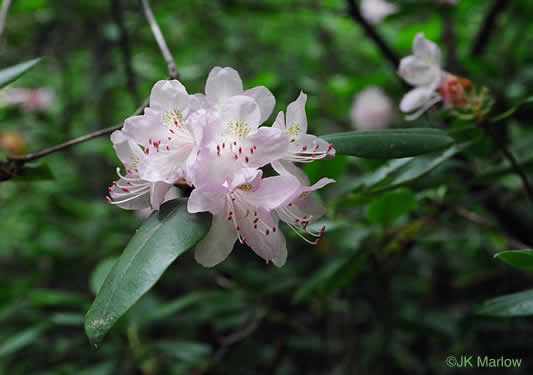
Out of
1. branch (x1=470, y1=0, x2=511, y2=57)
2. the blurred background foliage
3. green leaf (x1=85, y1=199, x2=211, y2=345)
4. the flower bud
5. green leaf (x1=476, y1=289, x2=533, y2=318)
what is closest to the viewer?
green leaf (x1=85, y1=199, x2=211, y2=345)

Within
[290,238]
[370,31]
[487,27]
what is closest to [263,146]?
[370,31]

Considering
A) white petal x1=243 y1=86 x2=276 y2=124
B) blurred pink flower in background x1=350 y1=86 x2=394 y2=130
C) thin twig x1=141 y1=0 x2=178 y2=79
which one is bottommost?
blurred pink flower in background x1=350 y1=86 x2=394 y2=130

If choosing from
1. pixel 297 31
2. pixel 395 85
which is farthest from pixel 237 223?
pixel 297 31

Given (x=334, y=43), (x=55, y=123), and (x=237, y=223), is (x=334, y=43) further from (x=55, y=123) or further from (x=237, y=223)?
(x=237, y=223)

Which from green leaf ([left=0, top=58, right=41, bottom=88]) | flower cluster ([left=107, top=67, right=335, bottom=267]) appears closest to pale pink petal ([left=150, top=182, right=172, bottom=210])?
flower cluster ([left=107, top=67, right=335, bottom=267])

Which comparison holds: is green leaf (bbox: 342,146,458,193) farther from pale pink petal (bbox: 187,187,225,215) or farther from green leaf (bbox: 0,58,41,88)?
green leaf (bbox: 0,58,41,88)

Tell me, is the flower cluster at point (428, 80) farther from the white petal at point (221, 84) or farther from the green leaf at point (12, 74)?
the green leaf at point (12, 74)
